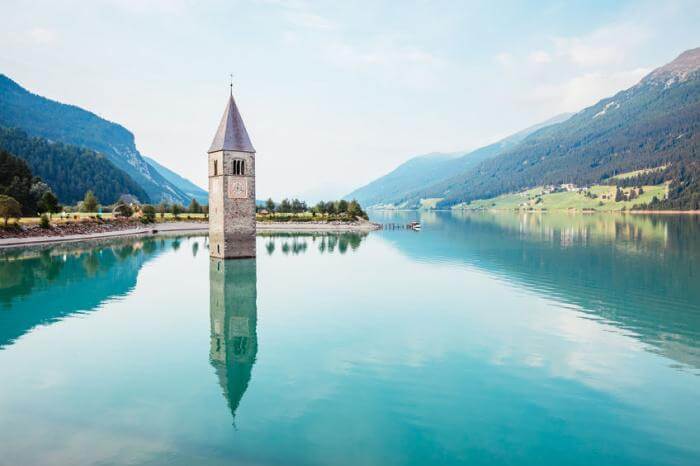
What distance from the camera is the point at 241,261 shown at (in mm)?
57688

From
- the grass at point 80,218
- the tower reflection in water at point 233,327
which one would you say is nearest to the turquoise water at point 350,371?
the tower reflection in water at point 233,327

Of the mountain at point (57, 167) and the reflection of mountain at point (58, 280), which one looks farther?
the mountain at point (57, 167)

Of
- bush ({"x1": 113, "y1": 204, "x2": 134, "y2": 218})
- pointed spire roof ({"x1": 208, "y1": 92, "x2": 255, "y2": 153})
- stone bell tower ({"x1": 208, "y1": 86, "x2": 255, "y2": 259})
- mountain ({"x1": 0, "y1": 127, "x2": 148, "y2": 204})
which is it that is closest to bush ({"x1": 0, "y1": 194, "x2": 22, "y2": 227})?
stone bell tower ({"x1": 208, "y1": 86, "x2": 255, "y2": 259})

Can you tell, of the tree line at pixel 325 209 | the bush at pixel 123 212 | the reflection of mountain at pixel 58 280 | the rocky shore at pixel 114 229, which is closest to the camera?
the reflection of mountain at pixel 58 280

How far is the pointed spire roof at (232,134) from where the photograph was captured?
5497 centimetres

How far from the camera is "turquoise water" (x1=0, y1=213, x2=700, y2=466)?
46.9ft

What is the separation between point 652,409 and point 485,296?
68.3ft

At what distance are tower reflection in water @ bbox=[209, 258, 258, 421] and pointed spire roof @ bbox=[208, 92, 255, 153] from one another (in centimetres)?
1434

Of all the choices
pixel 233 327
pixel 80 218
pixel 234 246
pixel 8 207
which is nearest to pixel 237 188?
pixel 234 246

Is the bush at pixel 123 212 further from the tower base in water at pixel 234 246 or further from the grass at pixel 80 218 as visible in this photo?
the tower base in water at pixel 234 246

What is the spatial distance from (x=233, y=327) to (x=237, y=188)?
2942cm

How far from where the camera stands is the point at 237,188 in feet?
182

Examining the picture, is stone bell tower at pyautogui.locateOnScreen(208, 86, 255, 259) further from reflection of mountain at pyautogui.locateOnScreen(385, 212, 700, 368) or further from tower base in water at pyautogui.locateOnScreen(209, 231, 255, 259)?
reflection of mountain at pyautogui.locateOnScreen(385, 212, 700, 368)

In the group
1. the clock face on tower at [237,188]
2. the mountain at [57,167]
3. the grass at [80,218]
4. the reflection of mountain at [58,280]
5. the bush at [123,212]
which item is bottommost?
the reflection of mountain at [58,280]
